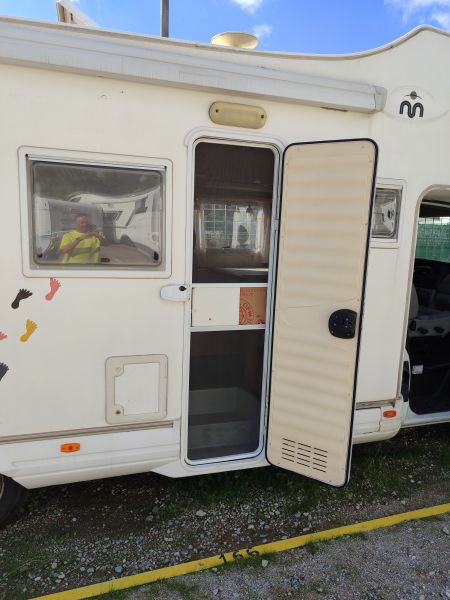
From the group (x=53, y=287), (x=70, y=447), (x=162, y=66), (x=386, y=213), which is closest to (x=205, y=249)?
(x=53, y=287)

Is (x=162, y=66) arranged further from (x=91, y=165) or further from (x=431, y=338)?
(x=431, y=338)

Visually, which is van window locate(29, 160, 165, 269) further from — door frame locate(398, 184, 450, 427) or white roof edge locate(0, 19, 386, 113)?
door frame locate(398, 184, 450, 427)

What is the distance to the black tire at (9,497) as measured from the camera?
102 inches

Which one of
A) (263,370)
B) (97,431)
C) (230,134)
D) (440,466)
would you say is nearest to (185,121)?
(230,134)

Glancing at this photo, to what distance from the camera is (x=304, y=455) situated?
2828mm

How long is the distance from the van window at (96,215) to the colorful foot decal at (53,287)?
0.29ft

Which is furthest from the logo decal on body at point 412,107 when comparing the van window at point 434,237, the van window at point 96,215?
the van window at point 434,237

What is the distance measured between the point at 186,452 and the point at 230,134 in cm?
187

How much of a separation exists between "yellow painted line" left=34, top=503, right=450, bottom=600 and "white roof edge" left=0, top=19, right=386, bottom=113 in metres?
2.54

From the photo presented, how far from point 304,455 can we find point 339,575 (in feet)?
2.15

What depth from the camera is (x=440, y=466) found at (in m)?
3.55

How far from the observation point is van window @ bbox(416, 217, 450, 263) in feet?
17.3

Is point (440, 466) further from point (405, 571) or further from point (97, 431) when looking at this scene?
point (97, 431)

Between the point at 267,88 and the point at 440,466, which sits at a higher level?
the point at 267,88
